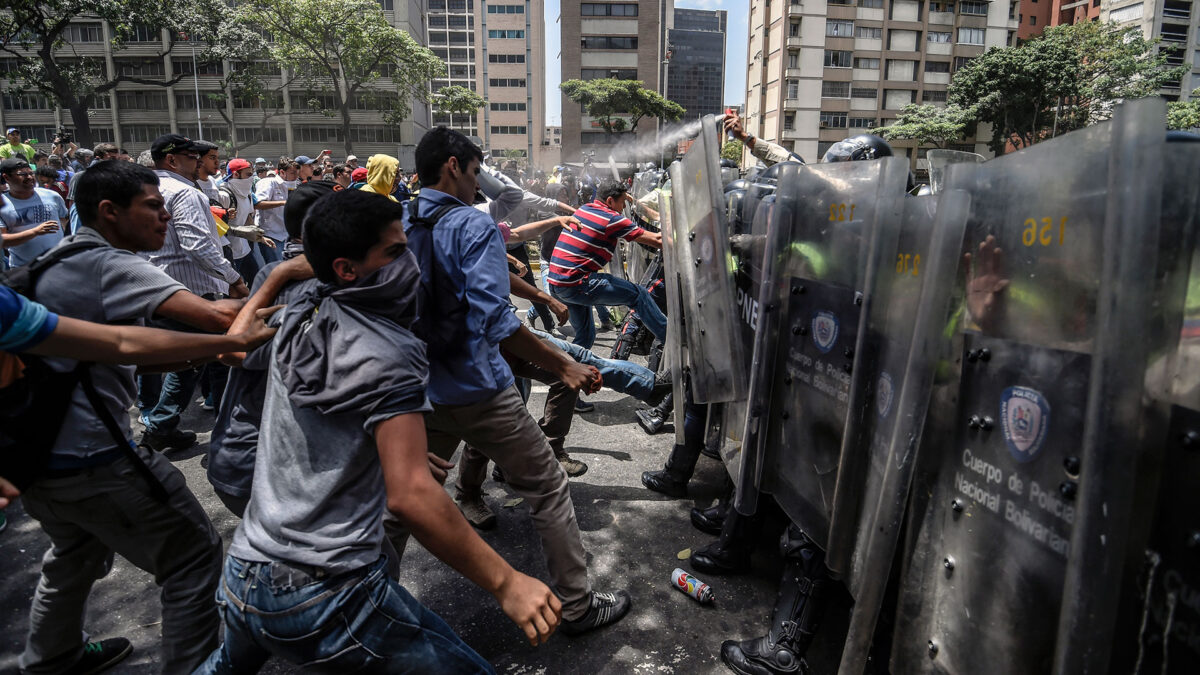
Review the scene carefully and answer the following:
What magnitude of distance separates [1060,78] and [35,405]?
59850mm

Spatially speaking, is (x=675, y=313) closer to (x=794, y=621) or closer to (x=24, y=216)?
(x=794, y=621)

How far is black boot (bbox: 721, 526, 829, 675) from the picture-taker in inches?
95.1

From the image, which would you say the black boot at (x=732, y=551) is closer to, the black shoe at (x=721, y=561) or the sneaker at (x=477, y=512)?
the black shoe at (x=721, y=561)

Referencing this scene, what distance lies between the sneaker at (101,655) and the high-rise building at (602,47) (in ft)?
227

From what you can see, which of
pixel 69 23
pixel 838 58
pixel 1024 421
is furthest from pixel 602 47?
pixel 1024 421

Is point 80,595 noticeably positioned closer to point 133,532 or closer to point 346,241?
point 133,532

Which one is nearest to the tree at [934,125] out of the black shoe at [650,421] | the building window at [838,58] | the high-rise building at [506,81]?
the building window at [838,58]

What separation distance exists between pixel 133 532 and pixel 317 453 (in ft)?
3.34

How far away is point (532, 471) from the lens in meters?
2.74

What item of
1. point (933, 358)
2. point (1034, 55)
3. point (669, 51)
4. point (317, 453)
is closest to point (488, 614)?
point (317, 453)

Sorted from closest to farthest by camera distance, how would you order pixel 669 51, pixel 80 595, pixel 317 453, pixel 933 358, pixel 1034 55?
pixel 317 453
pixel 933 358
pixel 80 595
pixel 669 51
pixel 1034 55

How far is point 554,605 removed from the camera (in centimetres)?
159

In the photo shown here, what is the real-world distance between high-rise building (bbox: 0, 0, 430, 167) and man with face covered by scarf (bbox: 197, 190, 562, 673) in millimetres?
57064

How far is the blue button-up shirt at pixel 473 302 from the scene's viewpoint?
264 cm
